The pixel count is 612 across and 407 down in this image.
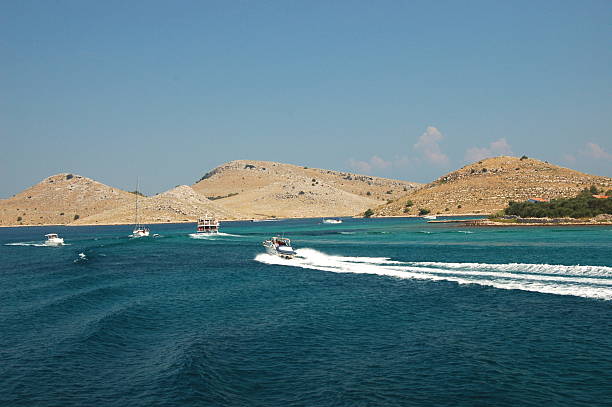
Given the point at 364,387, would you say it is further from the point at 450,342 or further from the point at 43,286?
the point at 43,286

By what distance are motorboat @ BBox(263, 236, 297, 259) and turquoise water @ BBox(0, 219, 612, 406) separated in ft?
54.0

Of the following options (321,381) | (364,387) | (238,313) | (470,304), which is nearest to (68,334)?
(238,313)

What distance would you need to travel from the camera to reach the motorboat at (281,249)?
7281 cm

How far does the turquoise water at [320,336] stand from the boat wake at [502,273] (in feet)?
0.86

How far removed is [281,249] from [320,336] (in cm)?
4466

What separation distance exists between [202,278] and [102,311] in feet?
57.6

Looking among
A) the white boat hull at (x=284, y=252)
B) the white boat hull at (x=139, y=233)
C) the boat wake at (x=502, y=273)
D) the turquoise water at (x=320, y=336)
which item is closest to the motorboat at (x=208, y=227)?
the white boat hull at (x=139, y=233)

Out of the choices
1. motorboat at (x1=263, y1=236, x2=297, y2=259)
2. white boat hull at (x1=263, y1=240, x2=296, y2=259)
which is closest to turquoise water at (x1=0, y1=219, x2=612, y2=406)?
white boat hull at (x1=263, y1=240, x2=296, y2=259)

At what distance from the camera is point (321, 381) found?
21484 mm

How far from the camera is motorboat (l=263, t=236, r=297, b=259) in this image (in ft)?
239

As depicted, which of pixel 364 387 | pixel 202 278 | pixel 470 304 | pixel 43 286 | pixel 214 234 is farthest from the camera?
pixel 214 234

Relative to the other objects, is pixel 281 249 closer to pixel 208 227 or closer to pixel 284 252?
pixel 284 252

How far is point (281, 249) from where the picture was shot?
7325 cm

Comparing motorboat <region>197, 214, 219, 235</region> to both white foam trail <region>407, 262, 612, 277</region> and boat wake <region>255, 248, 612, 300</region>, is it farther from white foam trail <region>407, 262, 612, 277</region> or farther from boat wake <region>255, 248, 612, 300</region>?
white foam trail <region>407, 262, 612, 277</region>
